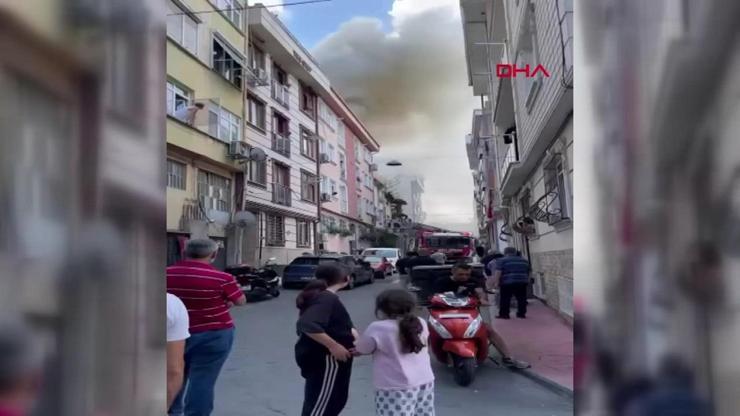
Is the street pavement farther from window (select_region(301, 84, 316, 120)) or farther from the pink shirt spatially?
window (select_region(301, 84, 316, 120))

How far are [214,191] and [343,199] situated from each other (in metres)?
16.2

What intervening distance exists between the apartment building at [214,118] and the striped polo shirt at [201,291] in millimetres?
10653

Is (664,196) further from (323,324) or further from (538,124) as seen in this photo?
(538,124)

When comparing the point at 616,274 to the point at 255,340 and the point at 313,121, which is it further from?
the point at 313,121

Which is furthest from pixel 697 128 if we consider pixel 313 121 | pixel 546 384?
pixel 313 121

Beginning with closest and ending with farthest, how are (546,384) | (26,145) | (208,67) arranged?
(26,145) < (546,384) < (208,67)

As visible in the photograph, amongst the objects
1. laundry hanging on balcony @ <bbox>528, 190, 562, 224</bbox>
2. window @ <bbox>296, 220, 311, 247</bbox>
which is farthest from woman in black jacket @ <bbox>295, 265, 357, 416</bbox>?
window @ <bbox>296, 220, 311, 247</bbox>

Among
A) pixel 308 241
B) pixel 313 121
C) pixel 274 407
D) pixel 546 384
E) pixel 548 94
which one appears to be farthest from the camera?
pixel 313 121

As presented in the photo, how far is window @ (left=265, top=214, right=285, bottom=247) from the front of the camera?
67.3ft

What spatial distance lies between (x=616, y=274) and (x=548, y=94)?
7.56 metres

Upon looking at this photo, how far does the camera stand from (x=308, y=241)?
997 inches

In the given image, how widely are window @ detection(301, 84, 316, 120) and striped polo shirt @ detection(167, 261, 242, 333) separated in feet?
76.0

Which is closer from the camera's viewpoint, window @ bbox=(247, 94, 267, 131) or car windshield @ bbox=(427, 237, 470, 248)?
window @ bbox=(247, 94, 267, 131)

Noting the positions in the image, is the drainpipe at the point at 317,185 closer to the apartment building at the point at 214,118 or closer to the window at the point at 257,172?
the window at the point at 257,172
